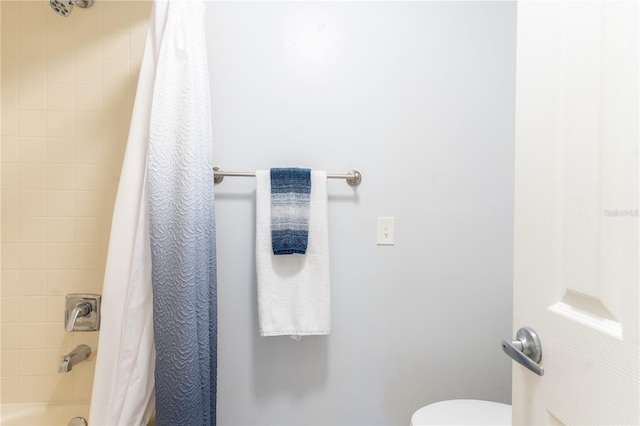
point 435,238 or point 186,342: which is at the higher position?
point 435,238

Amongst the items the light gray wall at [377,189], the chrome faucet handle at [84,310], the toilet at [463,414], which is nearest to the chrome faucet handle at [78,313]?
the chrome faucet handle at [84,310]

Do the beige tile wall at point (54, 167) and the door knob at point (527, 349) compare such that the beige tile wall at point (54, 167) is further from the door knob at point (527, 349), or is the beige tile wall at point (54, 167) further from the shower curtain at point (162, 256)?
the door knob at point (527, 349)

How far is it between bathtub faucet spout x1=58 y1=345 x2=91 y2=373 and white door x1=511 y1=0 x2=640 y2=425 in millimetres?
1268

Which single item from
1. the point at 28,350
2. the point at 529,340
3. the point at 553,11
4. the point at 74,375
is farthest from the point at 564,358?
the point at 28,350

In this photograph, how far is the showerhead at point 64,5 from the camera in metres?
1.17

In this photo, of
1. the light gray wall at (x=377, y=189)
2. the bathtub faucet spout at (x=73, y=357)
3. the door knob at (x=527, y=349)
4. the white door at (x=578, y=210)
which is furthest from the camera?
the light gray wall at (x=377, y=189)

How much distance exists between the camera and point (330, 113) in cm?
131

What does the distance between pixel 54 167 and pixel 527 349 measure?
5.16 ft

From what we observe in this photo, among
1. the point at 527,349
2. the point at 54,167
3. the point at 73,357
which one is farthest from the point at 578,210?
the point at 54,167

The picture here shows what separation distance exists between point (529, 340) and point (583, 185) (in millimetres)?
303

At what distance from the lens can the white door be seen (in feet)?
1.50

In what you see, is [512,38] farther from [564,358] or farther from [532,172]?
[564,358]

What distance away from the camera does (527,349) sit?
2.10 feet

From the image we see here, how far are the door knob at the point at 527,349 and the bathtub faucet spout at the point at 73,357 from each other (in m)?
1.25
